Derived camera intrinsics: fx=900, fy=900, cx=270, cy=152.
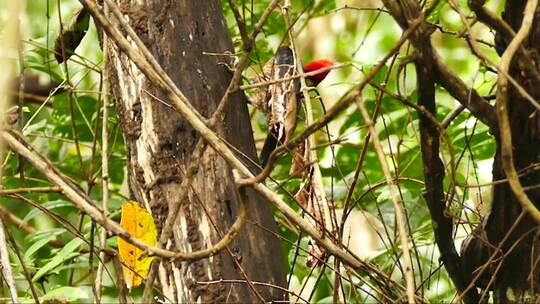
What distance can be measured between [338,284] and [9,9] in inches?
44.1

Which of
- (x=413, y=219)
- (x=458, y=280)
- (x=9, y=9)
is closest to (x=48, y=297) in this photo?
(x=458, y=280)

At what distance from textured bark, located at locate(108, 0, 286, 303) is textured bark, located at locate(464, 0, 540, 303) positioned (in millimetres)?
477

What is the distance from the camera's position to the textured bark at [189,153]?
6.23 ft

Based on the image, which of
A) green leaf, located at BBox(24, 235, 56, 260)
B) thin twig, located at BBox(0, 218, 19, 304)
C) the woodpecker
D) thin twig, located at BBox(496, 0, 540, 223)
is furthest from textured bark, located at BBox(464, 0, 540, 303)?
green leaf, located at BBox(24, 235, 56, 260)

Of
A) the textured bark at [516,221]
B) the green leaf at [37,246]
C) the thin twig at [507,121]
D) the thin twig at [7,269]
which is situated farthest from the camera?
the green leaf at [37,246]

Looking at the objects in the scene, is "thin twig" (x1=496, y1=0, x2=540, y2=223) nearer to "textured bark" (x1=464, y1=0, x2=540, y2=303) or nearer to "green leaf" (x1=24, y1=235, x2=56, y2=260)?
"textured bark" (x1=464, y1=0, x2=540, y2=303)

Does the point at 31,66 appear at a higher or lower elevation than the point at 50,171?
higher

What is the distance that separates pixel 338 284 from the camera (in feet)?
5.88

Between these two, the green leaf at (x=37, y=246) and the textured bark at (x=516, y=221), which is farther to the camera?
the green leaf at (x=37, y=246)

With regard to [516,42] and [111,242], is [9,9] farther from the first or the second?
[111,242]

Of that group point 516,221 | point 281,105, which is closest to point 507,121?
point 516,221

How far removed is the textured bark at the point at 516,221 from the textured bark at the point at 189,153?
1.56ft

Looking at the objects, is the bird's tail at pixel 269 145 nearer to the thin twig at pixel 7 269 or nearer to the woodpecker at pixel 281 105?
the woodpecker at pixel 281 105

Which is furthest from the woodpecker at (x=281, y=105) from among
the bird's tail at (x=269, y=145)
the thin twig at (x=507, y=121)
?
the thin twig at (x=507, y=121)
